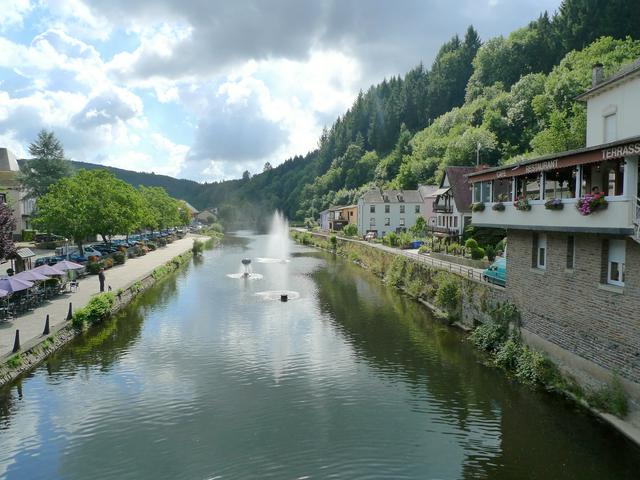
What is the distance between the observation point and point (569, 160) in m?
15.1

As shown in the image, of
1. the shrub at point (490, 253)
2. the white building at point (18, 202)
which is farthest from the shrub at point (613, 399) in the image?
the white building at point (18, 202)

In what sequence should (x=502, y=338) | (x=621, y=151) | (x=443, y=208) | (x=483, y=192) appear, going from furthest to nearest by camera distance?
(x=443, y=208) → (x=483, y=192) → (x=502, y=338) → (x=621, y=151)

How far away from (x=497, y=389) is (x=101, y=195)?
4017cm

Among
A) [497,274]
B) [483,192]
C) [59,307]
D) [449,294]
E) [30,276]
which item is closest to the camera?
[483,192]

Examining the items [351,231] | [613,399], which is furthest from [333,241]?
[613,399]

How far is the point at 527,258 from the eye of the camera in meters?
19.1

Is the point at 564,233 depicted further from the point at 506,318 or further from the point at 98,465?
the point at 98,465

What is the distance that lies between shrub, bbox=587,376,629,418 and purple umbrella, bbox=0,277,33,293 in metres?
24.6

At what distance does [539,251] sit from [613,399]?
21.4 ft

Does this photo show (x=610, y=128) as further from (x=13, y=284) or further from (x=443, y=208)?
(x=443, y=208)

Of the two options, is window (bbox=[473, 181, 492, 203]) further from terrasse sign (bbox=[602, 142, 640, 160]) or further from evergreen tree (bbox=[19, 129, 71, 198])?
evergreen tree (bbox=[19, 129, 71, 198])

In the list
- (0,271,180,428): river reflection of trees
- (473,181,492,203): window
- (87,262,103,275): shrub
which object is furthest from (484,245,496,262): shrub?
(87,262,103,275): shrub

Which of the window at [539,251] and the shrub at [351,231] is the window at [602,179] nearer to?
the window at [539,251]

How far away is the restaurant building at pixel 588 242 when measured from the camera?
43.3 ft
